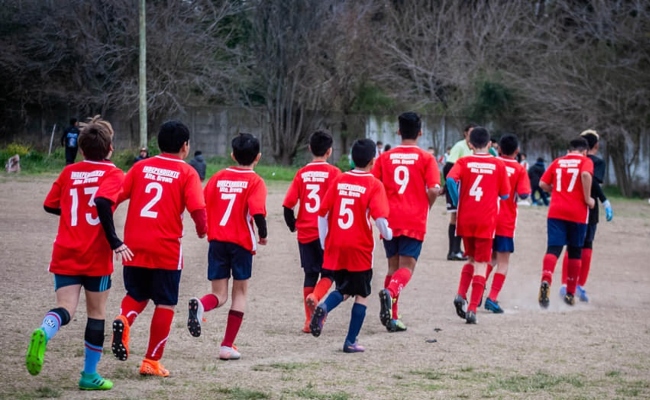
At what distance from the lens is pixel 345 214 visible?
27.2 feet

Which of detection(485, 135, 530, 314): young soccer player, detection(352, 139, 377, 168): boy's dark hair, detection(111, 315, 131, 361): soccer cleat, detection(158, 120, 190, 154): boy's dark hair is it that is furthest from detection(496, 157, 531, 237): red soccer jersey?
detection(111, 315, 131, 361): soccer cleat

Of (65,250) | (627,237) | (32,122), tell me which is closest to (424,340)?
(65,250)

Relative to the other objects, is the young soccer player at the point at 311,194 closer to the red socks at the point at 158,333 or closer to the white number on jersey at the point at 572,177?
the red socks at the point at 158,333

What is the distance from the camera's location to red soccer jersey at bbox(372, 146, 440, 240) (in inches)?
367

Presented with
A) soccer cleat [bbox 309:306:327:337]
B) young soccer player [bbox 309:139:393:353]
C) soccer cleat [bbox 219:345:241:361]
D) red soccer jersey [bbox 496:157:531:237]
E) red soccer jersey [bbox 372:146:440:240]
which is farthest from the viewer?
red soccer jersey [bbox 496:157:531:237]

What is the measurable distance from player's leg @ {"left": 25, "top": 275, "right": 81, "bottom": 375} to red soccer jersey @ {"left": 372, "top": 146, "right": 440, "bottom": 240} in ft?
11.7

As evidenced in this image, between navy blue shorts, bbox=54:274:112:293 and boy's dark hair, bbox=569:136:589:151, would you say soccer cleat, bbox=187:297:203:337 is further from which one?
boy's dark hair, bbox=569:136:589:151

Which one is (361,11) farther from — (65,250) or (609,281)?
(65,250)

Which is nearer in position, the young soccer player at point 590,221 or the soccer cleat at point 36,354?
the soccer cleat at point 36,354

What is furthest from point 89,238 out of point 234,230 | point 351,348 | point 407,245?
point 407,245

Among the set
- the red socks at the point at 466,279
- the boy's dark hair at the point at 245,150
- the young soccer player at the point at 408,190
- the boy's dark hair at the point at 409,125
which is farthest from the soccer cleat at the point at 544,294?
Result: the boy's dark hair at the point at 245,150

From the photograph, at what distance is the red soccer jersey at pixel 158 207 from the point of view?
6871 mm

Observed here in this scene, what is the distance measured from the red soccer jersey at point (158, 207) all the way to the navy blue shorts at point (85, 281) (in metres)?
0.25

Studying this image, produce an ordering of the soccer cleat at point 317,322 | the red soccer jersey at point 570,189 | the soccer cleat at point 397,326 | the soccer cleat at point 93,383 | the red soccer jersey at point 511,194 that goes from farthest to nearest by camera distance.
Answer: the red soccer jersey at point 570,189
the red soccer jersey at point 511,194
the soccer cleat at point 397,326
the soccer cleat at point 317,322
the soccer cleat at point 93,383
